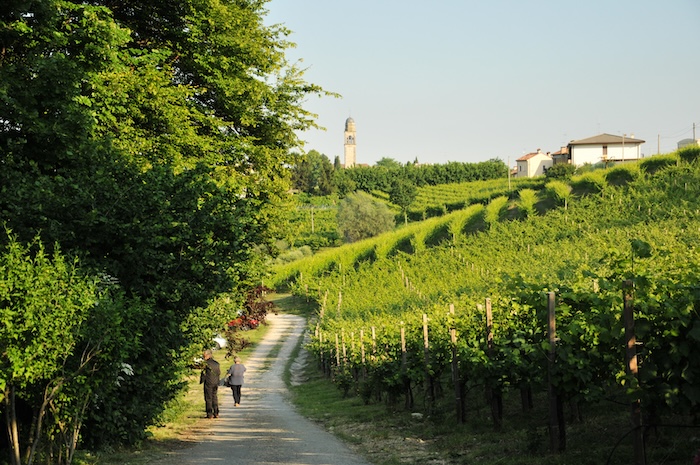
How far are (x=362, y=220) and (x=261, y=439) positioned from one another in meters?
80.0

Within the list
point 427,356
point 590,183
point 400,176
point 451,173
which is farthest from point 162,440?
point 451,173

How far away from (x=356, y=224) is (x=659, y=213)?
48.3 metres

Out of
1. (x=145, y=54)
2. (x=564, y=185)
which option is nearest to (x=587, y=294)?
(x=145, y=54)

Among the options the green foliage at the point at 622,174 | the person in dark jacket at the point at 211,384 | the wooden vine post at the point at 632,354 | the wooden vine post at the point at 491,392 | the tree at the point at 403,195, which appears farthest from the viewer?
the tree at the point at 403,195

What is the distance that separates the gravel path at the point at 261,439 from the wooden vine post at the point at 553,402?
2.57 meters

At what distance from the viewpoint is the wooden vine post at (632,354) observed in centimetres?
819

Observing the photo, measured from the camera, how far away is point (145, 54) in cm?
1897

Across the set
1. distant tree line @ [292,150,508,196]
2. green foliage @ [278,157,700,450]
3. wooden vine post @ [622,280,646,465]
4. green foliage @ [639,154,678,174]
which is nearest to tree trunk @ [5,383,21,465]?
green foliage @ [278,157,700,450]

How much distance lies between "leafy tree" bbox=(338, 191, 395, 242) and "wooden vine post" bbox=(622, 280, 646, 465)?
276 feet

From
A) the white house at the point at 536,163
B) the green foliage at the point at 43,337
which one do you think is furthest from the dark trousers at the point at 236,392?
the white house at the point at 536,163

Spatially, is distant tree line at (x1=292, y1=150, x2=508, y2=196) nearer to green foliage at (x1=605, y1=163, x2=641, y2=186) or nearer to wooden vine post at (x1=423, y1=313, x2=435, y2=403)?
green foliage at (x1=605, y1=163, x2=641, y2=186)

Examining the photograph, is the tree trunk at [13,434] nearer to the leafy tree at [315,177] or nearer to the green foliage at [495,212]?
the green foliage at [495,212]

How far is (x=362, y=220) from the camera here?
9394 cm

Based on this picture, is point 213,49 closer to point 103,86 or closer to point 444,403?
point 103,86
